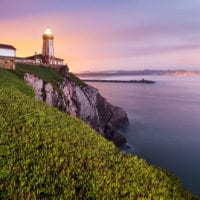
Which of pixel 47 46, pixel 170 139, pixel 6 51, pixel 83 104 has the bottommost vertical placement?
pixel 170 139

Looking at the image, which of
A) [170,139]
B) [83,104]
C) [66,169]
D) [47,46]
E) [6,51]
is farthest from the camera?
[47,46]

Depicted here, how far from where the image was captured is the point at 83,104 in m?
50.9

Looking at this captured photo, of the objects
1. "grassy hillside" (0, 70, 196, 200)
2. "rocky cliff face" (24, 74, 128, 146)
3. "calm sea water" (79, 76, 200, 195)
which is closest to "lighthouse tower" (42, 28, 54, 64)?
"rocky cliff face" (24, 74, 128, 146)

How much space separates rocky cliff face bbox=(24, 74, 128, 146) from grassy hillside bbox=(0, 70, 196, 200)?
24732 millimetres

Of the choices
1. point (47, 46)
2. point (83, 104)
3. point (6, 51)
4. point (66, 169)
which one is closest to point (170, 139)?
point (83, 104)

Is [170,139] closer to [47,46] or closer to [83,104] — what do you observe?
[83,104]

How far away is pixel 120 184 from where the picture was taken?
9.52 m

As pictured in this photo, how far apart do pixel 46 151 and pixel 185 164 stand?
3311cm

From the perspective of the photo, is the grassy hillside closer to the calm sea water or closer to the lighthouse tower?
the calm sea water

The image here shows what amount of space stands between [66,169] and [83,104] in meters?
41.3

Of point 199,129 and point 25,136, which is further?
point 199,129

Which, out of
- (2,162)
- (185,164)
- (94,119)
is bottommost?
(185,164)

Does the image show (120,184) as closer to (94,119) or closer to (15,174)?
(15,174)

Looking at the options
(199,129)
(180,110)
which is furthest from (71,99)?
(180,110)
